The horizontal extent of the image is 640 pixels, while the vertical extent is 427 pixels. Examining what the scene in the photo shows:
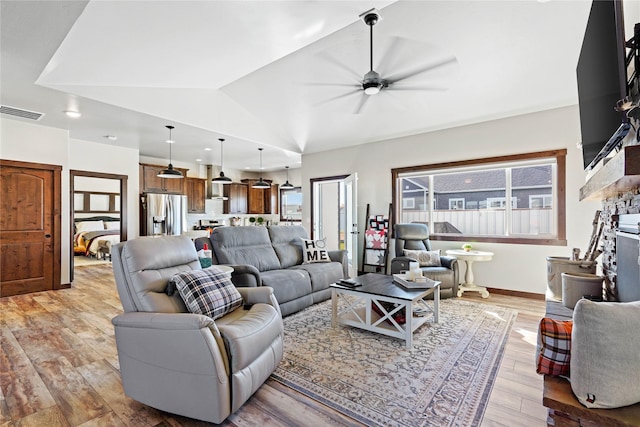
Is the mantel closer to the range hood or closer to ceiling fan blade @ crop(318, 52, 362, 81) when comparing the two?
ceiling fan blade @ crop(318, 52, 362, 81)

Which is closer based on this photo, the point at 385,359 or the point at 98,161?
the point at 385,359

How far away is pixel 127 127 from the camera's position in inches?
190

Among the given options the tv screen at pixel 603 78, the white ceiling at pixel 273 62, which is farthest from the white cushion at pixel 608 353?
the white ceiling at pixel 273 62

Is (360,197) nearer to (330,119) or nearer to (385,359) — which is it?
(330,119)

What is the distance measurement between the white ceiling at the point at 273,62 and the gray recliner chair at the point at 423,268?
172 cm

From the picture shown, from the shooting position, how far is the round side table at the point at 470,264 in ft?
13.8

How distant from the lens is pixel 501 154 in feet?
14.6

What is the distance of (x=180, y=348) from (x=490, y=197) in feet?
15.4

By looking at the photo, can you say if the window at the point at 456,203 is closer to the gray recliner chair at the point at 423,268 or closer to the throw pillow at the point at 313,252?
the gray recliner chair at the point at 423,268

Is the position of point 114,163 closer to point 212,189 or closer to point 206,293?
point 212,189

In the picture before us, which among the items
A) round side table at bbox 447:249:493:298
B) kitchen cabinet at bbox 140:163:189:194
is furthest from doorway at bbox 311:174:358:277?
kitchen cabinet at bbox 140:163:189:194

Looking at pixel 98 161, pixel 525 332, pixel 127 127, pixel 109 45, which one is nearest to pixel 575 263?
pixel 525 332

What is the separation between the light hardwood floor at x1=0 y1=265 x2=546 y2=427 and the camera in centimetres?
173

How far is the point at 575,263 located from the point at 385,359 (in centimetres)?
170
